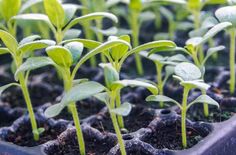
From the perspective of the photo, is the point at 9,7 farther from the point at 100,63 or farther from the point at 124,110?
the point at 124,110

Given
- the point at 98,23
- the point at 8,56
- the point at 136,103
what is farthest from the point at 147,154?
the point at 8,56

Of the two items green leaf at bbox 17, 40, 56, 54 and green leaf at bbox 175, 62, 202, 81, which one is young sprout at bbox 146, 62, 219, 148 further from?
green leaf at bbox 17, 40, 56, 54

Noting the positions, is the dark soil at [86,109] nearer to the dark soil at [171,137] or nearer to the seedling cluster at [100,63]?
the seedling cluster at [100,63]

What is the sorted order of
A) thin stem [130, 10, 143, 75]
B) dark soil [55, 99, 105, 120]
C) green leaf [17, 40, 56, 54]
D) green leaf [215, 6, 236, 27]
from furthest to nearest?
thin stem [130, 10, 143, 75]
dark soil [55, 99, 105, 120]
green leaf [215, 6, 236, 27]
green leaf [17, 40, 56, 54]

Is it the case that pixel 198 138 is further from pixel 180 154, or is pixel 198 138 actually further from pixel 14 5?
pixel 14 5

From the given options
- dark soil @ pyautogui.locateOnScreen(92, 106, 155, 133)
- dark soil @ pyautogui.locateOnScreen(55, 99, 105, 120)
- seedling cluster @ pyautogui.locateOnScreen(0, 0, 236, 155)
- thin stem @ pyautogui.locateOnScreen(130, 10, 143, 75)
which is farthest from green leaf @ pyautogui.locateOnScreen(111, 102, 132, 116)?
thin stem @ pyautogui.locateOnScreen(130, 10, 143, 75)

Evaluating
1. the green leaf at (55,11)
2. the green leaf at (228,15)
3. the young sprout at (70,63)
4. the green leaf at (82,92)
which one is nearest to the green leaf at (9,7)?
the green leaf at (55,11)
